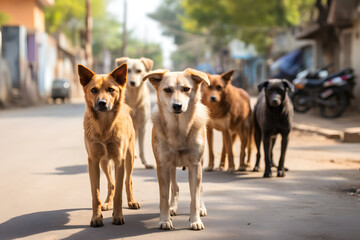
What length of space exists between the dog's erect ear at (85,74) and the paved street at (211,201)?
1.37 m

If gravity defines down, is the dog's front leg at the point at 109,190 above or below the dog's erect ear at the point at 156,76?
below

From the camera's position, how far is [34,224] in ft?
18.0

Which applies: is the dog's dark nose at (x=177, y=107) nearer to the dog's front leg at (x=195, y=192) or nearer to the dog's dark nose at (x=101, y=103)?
the dog's front leg at (x=195, y=192)

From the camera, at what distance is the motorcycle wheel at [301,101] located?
21.4 metres

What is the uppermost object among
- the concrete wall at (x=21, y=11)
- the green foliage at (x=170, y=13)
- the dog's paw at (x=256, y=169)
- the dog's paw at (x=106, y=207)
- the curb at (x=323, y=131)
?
the green foliage at (x=170, y=13)

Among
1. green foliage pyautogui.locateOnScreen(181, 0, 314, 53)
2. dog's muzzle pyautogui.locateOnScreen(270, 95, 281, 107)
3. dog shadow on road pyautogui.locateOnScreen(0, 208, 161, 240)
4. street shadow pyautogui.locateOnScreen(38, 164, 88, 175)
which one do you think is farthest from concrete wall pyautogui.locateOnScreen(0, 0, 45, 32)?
dog shadow on road pyautogui.locateOnScreen(0, 208, 161, 240)

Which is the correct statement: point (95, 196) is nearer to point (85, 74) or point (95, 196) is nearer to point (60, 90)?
point (85, 74)

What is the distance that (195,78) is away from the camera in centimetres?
529

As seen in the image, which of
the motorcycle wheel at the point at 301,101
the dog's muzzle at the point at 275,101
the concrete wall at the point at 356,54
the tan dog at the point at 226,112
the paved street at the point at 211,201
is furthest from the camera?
the concrete wall at the point at 356,54

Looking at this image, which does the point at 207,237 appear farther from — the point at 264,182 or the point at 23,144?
the point at 23,144

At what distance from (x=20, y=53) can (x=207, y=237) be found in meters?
32.3

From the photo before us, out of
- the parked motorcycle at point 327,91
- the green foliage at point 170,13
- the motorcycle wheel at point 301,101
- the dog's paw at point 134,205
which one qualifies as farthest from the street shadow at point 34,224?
the green foliage at point 170,13

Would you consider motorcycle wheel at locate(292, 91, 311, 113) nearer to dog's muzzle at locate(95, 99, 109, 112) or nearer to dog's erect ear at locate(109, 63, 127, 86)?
dog's erect ear at locate(109, 63, 127, 86)

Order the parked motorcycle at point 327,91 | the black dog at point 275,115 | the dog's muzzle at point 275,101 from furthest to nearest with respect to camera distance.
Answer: the parked motorcycle at point 327,91, the black dog at point 275,115, the dog's muzzle at point 275,101
